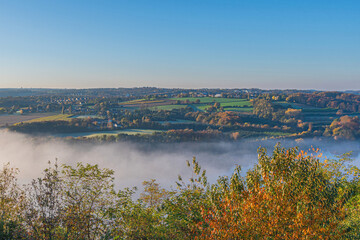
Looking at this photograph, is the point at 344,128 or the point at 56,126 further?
the point at 344,128

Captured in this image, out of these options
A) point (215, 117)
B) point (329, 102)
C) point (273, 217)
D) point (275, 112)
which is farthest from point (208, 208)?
point (329, 102)

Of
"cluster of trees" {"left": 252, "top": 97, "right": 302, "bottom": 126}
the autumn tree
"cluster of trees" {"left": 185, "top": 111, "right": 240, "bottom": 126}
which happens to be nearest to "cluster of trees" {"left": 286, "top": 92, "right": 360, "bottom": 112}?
"cluster of trees" {"left": 252, "top": 97, "right": 302, "bottom": 126}

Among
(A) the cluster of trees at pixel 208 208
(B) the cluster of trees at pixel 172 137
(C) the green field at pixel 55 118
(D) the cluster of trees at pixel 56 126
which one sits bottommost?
(B) the cluster of trees at pixel 172 137

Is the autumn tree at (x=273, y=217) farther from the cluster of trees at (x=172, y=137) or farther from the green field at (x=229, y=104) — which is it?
the green field at (x=229, y=104)

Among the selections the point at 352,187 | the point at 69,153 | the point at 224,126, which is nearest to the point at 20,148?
the point at 69,153

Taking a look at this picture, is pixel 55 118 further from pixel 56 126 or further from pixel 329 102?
pixel 329 102

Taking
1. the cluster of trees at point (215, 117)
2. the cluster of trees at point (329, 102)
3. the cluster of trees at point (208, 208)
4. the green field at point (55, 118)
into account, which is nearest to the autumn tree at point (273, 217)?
the cluster of trees at point (208, 208)
